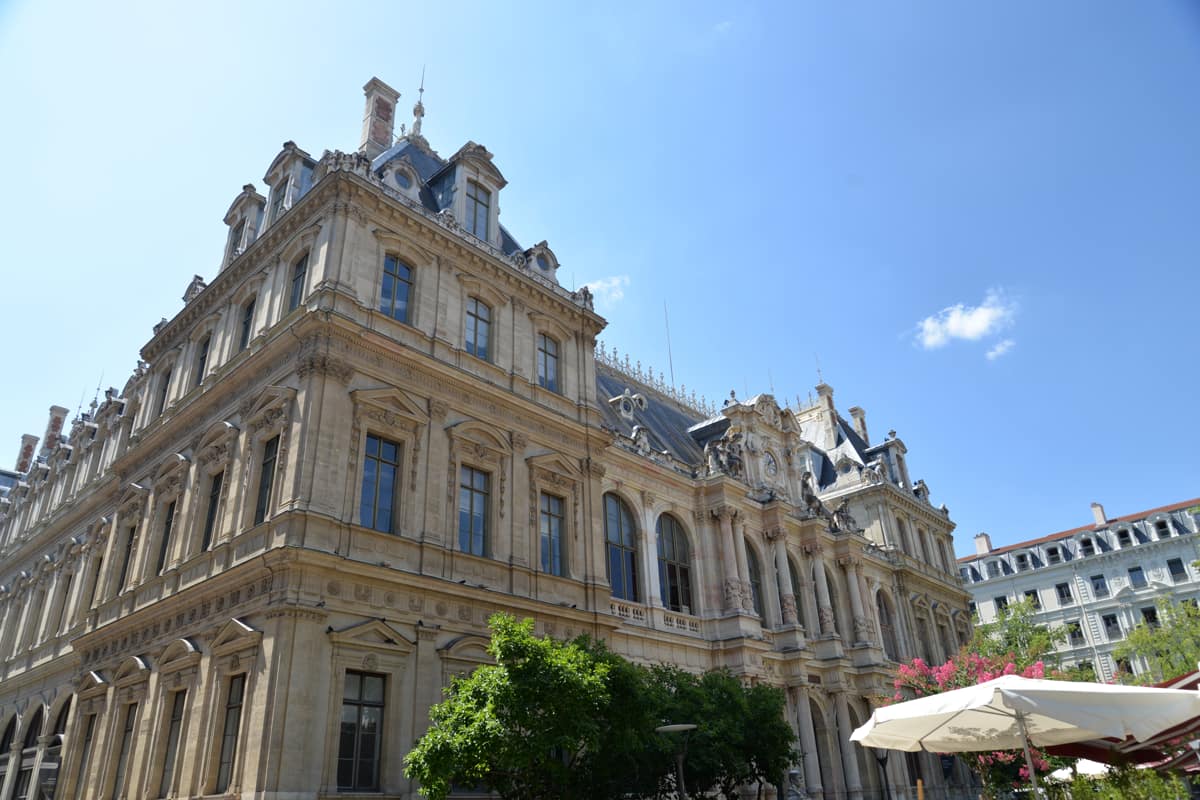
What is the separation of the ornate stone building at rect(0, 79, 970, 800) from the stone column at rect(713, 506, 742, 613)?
192 mm

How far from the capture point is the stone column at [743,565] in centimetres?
2923

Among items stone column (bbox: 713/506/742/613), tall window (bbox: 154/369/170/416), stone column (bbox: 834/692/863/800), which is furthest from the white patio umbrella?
tall window (bbox: 154/369/170/416)

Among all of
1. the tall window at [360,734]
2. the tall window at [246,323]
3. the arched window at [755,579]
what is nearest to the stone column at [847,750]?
the arched window at [755,579]

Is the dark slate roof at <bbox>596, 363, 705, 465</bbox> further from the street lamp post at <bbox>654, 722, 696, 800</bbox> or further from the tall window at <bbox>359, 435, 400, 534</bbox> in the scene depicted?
the street lamp post at <bbox>654, 722, 696, 800</bbox>

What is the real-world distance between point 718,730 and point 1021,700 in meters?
10.3

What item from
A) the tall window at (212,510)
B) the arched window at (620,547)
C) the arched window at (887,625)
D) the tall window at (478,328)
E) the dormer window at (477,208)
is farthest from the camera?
the arched window at (887,625)

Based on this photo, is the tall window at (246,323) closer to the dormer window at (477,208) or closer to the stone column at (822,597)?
the dormer window at (477,208)

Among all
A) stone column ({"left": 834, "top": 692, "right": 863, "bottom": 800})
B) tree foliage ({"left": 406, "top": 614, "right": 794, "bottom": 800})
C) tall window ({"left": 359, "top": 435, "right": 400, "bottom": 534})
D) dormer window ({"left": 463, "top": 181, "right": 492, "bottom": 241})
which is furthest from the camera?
stone column ({"left": 834, "top": 692, "right": 863, "bottom": 800})

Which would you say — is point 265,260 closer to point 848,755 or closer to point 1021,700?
point 1021,700

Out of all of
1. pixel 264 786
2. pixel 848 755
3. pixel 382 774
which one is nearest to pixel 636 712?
pixel 382 774

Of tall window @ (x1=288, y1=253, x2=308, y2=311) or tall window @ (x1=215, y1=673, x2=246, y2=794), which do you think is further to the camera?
tall window @ (x1=288, y1=253, x2=308, y2=311)

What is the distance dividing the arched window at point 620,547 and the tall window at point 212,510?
473 inches

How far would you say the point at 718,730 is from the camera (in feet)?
62.0

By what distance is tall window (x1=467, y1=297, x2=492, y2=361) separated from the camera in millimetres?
23844
